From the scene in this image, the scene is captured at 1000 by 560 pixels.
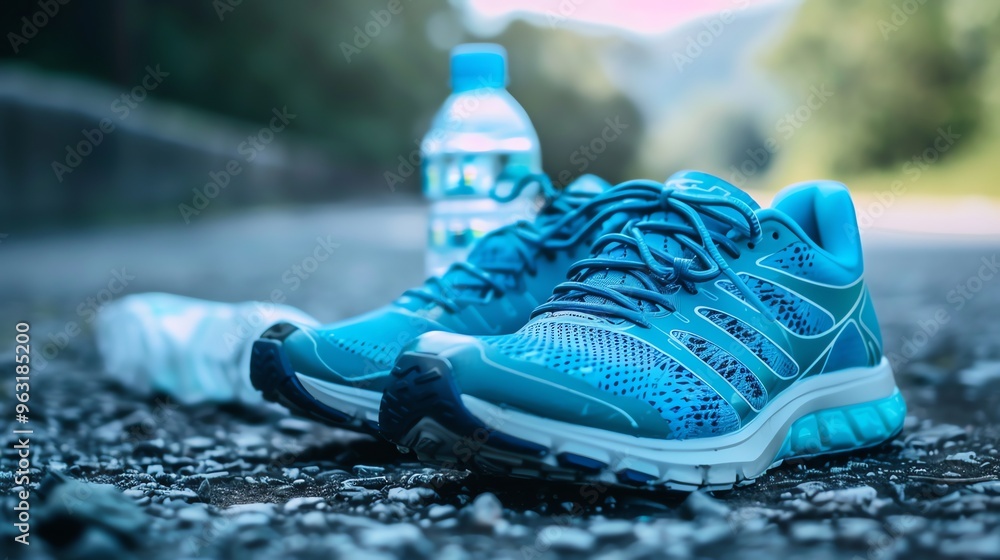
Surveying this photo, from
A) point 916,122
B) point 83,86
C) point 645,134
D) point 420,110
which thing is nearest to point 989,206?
point 916,122

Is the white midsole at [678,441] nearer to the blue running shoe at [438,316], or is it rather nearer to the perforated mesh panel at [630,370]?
the perforated mesh panel at [630,370]

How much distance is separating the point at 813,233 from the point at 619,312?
549 mm

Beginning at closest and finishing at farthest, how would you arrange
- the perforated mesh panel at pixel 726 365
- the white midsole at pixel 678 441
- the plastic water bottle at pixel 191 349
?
the white midsole at pixel 678 441, the perforated mesh panel at pixel 726 365, the plastic water bottle at pixel 191 349

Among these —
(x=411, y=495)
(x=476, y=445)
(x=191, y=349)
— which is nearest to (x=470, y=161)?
(x=191, y=349)

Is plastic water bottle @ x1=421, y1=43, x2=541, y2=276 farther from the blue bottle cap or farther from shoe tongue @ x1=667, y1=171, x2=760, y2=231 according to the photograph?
shoe tongue @ x1=667, y1=171, x2=760, y2=231

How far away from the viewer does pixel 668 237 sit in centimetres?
147

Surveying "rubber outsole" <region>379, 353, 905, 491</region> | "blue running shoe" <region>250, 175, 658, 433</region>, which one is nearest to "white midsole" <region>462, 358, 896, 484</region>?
"rubber outsole" <region>379, 353, 905, 491</region>

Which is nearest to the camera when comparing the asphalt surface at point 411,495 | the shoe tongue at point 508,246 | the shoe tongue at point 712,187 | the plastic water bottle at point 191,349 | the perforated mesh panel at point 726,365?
the asphalt surface at point 411,495

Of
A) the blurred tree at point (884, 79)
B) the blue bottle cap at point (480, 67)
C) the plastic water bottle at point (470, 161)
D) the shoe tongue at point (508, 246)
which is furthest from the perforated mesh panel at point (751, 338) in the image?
the blurred tree at point (884, 79)

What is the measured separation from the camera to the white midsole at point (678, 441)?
121cm

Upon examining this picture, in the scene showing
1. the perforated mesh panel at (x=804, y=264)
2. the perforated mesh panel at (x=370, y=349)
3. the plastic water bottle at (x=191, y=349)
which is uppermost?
the perforated mesh panel at (x=804, y=264)

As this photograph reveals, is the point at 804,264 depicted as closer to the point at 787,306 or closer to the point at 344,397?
the point at 787,306

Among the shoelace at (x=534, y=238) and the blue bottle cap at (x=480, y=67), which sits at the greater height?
the blue bottle cap at (x=480, y=67)

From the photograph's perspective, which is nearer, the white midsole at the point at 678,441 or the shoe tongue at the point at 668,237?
the white midsole at the point at 678,441
